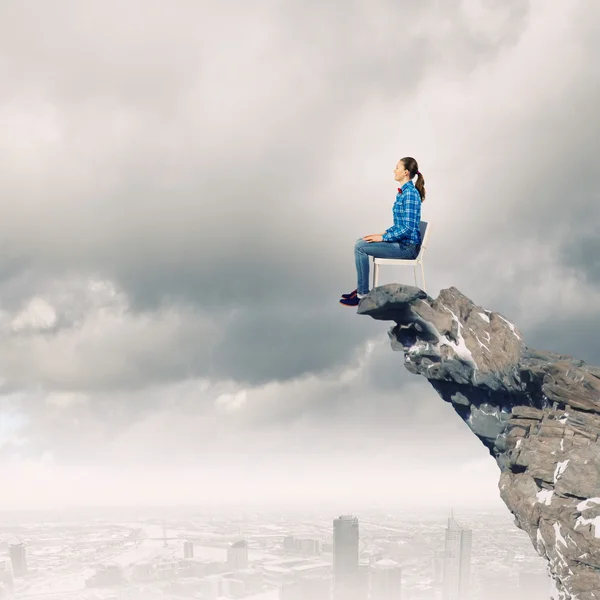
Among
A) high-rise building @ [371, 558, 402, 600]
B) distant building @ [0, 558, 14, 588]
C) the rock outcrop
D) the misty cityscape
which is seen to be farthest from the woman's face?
distant building @ [0, 558, 14, 588]

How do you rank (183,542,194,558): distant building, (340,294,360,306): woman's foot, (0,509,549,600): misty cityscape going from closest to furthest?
(340,294,360,306): woman's foot < (0,509,549,600): misty cityscape < (183,542,194,558): distant building

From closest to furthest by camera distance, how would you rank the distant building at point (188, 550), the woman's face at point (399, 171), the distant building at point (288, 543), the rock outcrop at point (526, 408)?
the woman's face at point (399, 171), the rock outcrop at point (526, 408), the distant building at point (188, 550), the distant building at point (288, 543)

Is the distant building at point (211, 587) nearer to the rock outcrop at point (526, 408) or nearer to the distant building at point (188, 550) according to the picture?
the distant building at point (188, 550)

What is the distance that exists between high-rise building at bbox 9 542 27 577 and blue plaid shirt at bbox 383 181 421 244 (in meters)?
85.2

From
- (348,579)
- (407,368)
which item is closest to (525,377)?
(407,368)

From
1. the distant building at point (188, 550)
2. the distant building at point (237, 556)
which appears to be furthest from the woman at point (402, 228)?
the distant building at point (188, 550)

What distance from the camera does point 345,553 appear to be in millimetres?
64062

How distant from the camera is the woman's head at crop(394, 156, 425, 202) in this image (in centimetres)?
1140

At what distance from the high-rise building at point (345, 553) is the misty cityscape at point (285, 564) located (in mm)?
118

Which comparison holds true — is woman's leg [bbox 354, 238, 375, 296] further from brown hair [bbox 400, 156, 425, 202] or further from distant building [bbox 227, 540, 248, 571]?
distant building [bbox 227, 540, 248, 571]

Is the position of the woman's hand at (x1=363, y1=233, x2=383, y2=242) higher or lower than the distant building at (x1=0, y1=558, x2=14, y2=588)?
higher

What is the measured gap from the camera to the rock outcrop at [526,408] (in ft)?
38.1

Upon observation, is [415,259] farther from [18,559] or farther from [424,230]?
[18,559]

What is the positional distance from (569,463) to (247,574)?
77.5 m
